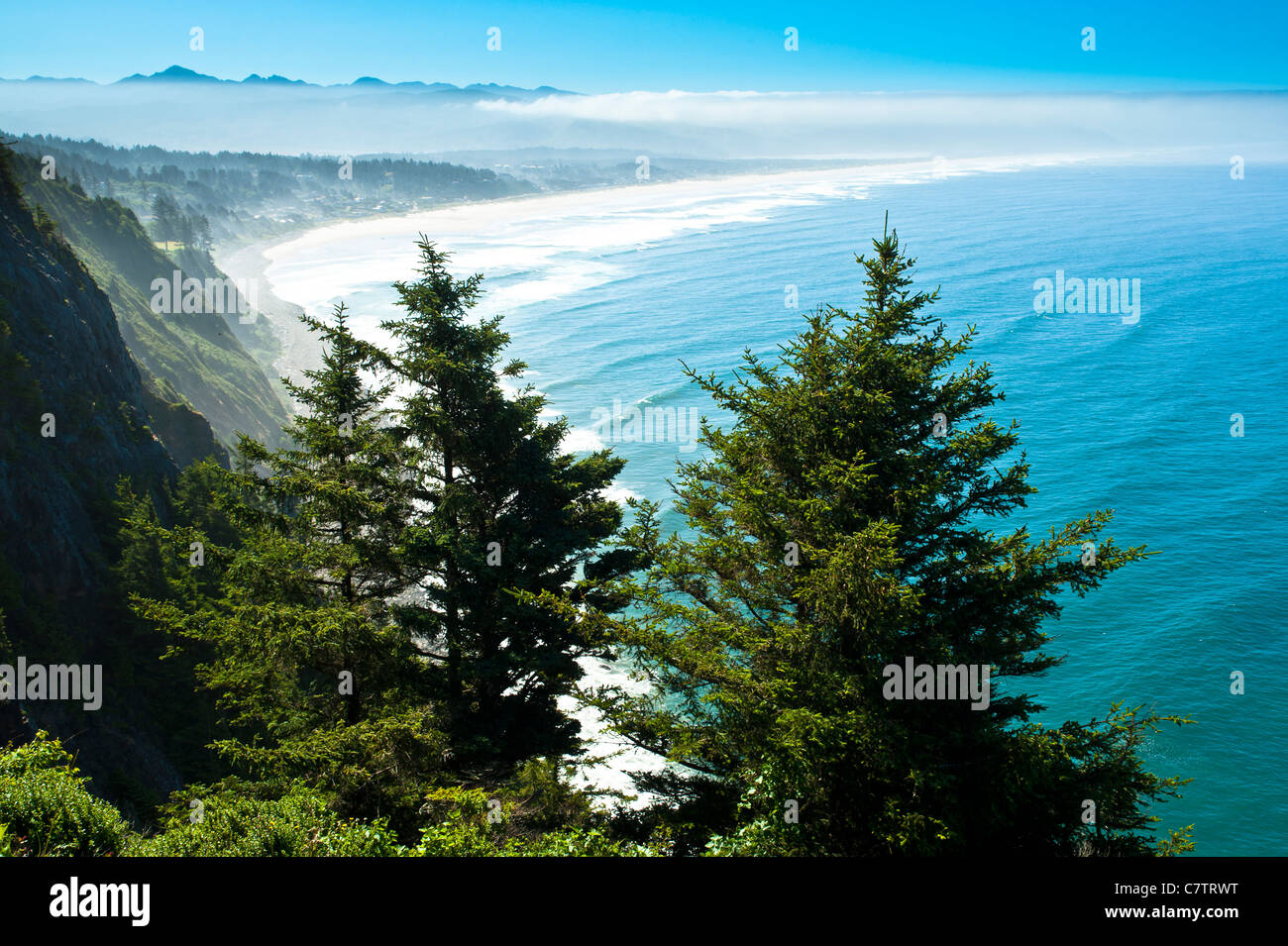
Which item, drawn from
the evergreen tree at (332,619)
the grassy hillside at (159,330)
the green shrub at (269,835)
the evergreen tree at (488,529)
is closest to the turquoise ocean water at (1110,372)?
the grassy hillside at (159,330)

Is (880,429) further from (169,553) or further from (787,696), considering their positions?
(169,553)

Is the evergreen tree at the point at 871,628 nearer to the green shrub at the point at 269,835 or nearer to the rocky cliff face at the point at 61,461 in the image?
the green shrub at the point at 269,835

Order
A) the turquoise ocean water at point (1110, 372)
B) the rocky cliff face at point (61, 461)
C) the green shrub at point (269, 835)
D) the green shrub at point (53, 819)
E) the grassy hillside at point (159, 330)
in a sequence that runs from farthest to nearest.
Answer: the grassy hillside at point (159, 330) → the turquoise ocean water at point (1110, 372) → the rocky cliff face at point (61, 461) → the green shrub at point (269, 835) → the green shrub at point (53, 819)

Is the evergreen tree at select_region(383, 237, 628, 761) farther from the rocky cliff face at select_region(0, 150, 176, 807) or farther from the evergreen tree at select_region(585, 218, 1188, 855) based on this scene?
the rocky cliff face at select_region(0, 150, 176, 807)

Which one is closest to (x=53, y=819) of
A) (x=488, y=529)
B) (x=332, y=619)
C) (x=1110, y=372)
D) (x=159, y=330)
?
(x=332, y=619)

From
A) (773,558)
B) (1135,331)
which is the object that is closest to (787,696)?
(773,558)

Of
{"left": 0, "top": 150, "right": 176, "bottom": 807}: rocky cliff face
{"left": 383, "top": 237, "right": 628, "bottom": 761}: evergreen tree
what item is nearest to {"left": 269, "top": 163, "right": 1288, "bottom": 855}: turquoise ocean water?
{"left": 383, "top": 237, "right": 628, "bottom": 761}: evergreen tree
